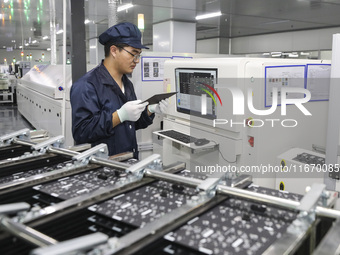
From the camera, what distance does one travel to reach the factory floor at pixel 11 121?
7.11 metres

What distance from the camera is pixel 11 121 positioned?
26.0 feet

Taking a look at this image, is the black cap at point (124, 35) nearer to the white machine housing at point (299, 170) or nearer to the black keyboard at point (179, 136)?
the black keyboard at point (179, 136)

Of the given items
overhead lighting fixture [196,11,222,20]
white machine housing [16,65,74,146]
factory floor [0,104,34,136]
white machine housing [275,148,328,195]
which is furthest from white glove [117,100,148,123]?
overhead lighting fixture [196,11,222,20]

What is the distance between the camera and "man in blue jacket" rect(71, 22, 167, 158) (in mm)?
1902

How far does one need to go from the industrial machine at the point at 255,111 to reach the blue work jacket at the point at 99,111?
0.63 metres

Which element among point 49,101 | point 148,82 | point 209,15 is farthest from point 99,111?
point 209,15

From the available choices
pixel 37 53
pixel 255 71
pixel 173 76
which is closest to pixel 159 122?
pixel 173 76

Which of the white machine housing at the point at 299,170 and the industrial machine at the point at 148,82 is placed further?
the industrial machine at the point at 148,82

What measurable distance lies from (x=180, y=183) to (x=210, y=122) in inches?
65.7

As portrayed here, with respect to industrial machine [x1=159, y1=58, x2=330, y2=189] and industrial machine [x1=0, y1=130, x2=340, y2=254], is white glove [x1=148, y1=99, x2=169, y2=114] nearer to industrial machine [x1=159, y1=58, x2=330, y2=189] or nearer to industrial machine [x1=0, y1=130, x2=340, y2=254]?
industrial machine [x1=159, y1=58, x2=330, y2=189]

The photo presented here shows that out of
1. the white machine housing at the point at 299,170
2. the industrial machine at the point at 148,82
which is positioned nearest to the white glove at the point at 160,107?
the white machine housing at the point at 299,170

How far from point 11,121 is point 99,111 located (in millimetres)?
6858

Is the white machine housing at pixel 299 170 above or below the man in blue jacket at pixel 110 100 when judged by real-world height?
below

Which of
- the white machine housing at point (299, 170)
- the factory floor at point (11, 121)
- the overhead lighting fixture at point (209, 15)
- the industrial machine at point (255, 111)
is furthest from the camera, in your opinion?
the overhead lighting fixture at point (209, 15)
